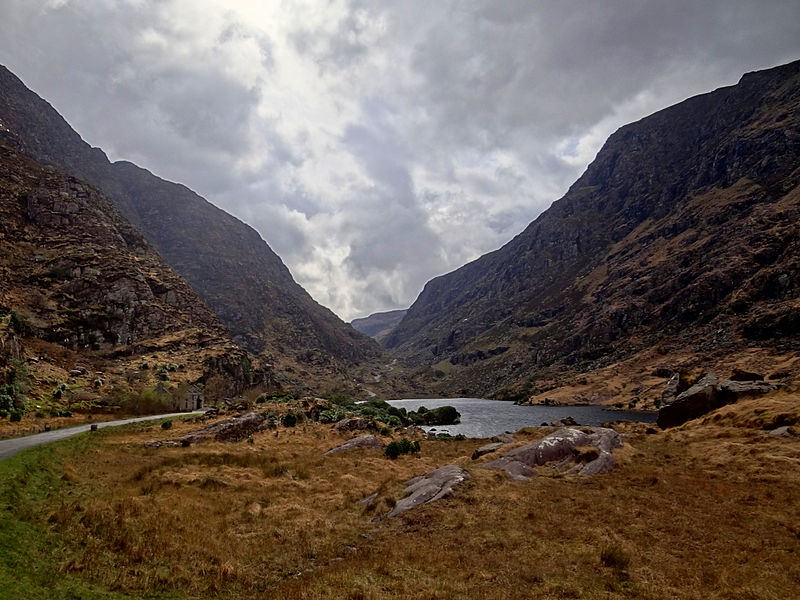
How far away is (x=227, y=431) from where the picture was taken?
42.4 m

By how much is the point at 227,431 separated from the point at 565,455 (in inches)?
1295

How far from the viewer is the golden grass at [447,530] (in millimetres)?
12336

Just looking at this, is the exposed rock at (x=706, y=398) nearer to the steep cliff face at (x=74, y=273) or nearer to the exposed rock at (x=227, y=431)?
the exposed rock at (x=227, y=431)

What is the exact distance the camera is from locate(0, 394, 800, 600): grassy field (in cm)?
1200

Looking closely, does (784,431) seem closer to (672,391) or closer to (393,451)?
(393,451)

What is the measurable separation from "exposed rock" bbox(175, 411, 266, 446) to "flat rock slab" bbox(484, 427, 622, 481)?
2748 cm

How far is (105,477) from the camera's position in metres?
23.1

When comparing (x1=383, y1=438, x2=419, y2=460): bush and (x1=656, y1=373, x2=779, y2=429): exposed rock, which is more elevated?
(x1=383, y1=438, x2=419, y2=460): bush

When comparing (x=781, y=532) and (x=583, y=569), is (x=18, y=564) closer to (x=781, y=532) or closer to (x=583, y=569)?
(x=583, y=569)

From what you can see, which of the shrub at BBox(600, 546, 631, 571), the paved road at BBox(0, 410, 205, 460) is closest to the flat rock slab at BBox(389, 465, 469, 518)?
the shrub at BBox(600, 546, 631, 571)

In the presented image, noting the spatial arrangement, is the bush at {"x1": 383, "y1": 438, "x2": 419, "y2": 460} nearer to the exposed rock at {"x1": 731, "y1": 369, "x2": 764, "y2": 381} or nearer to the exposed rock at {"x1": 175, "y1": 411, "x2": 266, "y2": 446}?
the exposed rock at {"x1": 175, "y1": 411, "x2": 266, "y2": 446}

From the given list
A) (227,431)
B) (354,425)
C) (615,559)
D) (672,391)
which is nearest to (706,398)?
(672,391)

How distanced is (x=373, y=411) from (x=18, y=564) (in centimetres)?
7564

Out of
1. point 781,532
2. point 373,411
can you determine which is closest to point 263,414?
point 373,411
